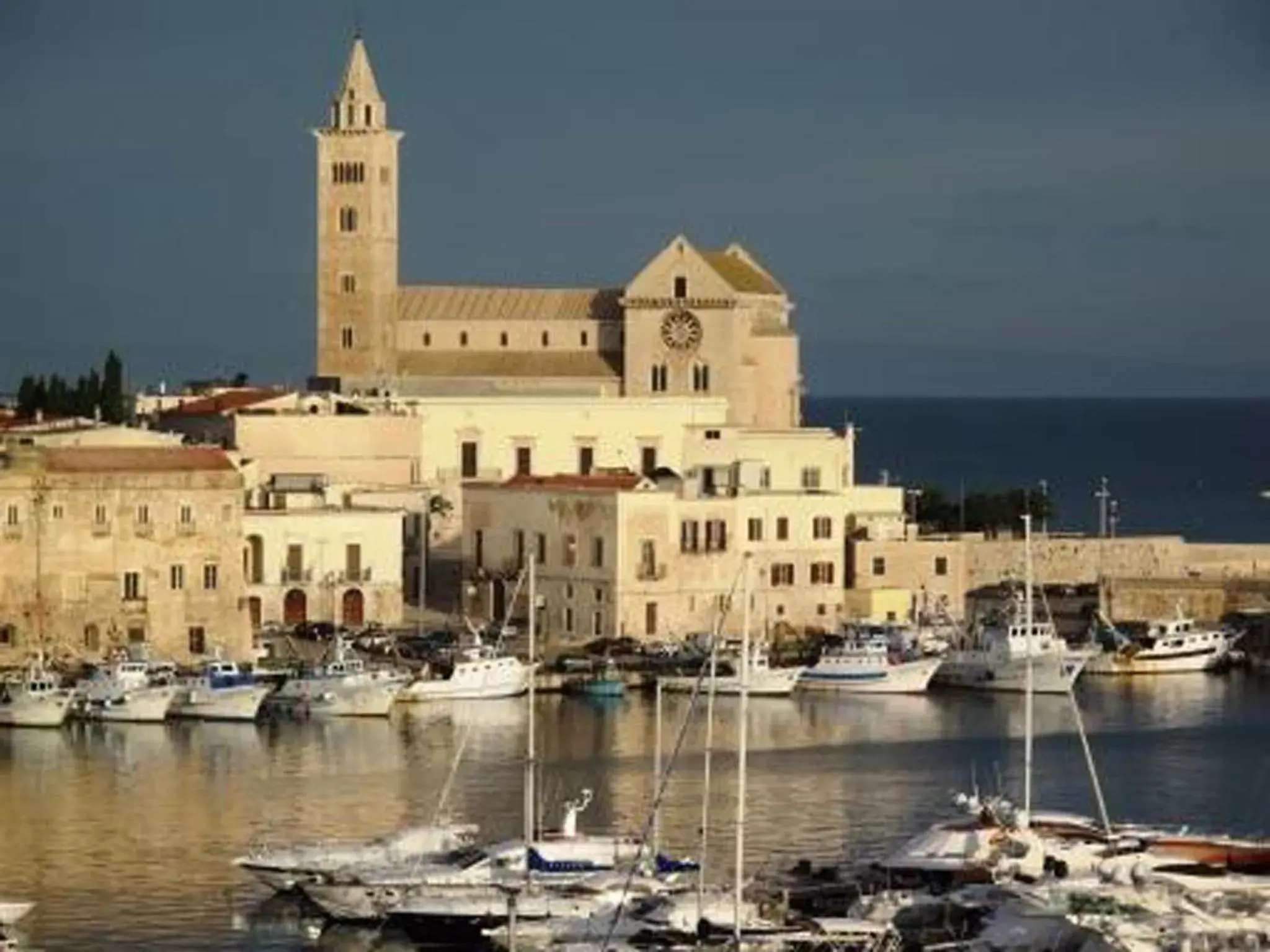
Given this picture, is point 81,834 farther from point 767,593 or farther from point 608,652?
point 767,593

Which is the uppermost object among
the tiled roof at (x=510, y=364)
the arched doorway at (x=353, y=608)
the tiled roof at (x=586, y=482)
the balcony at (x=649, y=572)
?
the tiled roof at (x=510, y=364)

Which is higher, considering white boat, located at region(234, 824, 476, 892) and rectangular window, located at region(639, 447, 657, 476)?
rectangular window, located at region(639, 447, 657, 476)

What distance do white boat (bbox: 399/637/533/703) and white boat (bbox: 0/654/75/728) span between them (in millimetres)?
3627

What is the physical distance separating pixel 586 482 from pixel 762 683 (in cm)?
462

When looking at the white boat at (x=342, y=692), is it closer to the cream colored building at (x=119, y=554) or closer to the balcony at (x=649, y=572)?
the cream colored building at (x=119, y=554)

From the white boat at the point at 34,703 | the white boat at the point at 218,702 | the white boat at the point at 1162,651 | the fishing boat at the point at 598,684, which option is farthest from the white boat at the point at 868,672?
the white boat at the point at 34,703

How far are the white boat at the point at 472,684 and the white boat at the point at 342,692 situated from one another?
2.04 ft

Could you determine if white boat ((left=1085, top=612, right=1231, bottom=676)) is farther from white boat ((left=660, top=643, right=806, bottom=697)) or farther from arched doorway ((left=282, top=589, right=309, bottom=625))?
arched doorway ((left=282, top=589, right=309, bottom=625))

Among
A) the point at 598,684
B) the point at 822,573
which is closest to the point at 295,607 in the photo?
the point at 598,684

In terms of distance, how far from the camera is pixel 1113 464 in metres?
127

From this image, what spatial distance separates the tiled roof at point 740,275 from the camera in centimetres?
6012

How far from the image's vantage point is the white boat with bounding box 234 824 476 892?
31.5 meters

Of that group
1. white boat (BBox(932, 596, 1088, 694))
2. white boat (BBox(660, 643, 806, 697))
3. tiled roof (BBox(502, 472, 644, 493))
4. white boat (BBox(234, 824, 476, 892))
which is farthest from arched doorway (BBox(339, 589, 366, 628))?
white boat (BBox(234, 824, 476, 892))

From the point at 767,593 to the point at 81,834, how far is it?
17.3 metres
